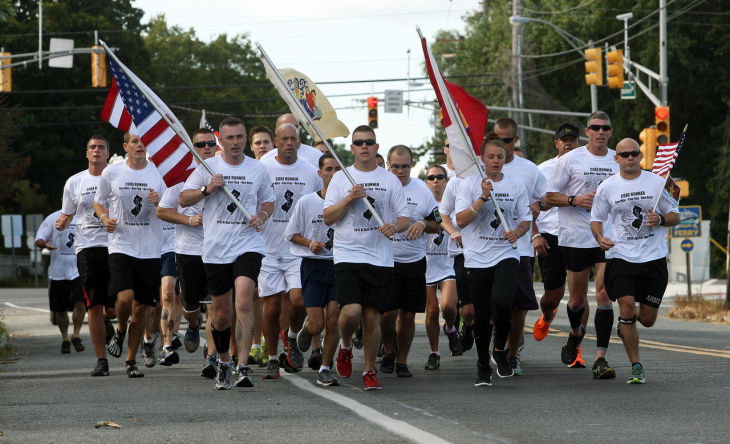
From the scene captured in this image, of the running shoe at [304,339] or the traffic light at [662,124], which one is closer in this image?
the running shoe at [304,339]

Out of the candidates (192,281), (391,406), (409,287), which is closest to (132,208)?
(192,281)

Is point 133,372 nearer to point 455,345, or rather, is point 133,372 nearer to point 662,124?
point 455,345

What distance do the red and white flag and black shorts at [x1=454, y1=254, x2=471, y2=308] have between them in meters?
1.78

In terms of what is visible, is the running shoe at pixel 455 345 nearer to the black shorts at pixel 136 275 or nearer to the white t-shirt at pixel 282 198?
the white t-shirt at pixel 282 198

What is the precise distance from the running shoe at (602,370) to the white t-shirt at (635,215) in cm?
91

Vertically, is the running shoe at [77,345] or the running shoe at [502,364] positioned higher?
the running shoe at [502,364]

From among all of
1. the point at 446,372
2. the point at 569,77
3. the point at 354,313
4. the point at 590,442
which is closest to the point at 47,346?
the point at 446,372

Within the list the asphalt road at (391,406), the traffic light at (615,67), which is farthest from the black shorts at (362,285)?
the traffic light at (615,67)

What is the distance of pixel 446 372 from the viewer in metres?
13.3

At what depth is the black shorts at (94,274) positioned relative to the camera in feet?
45.4

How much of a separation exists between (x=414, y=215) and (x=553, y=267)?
1.99m

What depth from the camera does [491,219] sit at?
12039mm

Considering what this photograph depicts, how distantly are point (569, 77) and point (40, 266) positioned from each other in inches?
Answer: 1017

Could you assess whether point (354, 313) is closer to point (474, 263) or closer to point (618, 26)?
point (474, 263)
